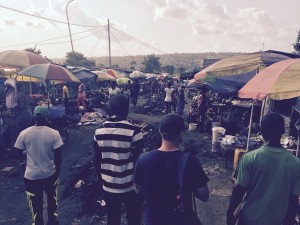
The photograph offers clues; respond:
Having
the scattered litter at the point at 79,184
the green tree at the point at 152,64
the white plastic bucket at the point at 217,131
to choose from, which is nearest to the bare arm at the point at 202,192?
the scattered litter at the point at 79,184

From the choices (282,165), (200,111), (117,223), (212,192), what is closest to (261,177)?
(282,165)

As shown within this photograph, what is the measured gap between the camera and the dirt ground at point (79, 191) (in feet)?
18.4

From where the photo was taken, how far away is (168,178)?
247 cm

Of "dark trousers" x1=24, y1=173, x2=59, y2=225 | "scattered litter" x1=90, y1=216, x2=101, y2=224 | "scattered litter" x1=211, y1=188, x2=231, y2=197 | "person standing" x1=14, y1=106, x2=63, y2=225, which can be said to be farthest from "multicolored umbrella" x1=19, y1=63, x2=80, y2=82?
"scattered litter" x1=211, y1=188, x2=231, y2=197

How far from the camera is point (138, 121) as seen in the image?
15258 millimetres

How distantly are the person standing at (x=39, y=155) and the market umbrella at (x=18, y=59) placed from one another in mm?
8633

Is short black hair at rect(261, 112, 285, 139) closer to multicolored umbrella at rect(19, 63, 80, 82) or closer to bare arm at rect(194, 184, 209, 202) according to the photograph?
bare arm at rect(194, 184, 209, 202)

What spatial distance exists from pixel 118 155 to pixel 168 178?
1.20 meters

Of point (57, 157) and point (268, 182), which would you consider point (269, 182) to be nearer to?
point (268, 182)

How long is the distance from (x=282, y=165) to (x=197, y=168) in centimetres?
88

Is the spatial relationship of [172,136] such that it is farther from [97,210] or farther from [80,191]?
[80,191]

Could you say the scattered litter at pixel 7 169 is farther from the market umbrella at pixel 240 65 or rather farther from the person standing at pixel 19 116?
the market umbrella at pixel 240 65

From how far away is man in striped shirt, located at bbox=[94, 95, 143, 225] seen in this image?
3.51 meters

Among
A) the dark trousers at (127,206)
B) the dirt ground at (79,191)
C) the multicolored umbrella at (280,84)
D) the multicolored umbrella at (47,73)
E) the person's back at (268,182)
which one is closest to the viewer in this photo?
the person's back at (268,182)
